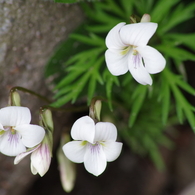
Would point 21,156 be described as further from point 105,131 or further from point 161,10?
point 161,10

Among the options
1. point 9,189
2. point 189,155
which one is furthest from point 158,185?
point 9,189

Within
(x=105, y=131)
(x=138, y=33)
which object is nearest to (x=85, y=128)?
(x=105, y=131)

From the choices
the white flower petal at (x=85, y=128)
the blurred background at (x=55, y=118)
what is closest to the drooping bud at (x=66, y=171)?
the blurred background at (x=55, y=118)

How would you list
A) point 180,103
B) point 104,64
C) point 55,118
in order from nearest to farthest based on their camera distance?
point 180,103, point 104,64, point 55,118

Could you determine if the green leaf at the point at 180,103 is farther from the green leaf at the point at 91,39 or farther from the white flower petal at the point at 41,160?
the white flower petal at the point at 41,160

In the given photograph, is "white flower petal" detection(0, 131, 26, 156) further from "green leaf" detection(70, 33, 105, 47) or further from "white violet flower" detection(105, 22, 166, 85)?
"green leaf" detection(70, 33, 105, 47)

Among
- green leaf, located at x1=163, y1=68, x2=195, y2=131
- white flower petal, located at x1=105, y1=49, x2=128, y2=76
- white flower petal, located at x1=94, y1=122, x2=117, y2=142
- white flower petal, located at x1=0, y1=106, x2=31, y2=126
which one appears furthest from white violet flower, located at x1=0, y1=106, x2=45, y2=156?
green leaf, located at x1=163, y1=68, x2=195, y2=131
